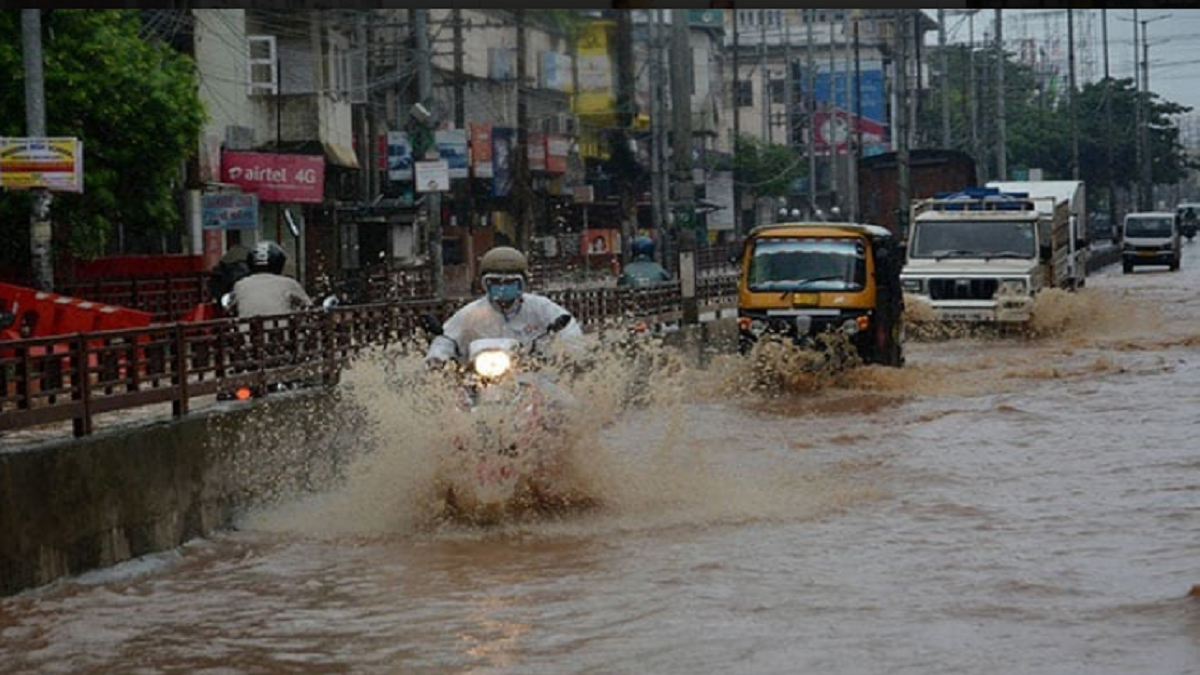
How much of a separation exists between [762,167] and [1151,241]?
84.7 feet

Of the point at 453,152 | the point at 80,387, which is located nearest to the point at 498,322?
the point at 80,387

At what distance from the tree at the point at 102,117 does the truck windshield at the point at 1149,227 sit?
4034 cm

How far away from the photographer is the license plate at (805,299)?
23562 mm

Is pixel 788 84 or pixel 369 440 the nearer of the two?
pixel 369 440

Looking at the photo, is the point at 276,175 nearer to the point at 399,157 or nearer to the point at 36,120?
the point at 399,157

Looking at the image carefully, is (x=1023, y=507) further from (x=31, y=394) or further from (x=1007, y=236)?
(x=1007, y=236)

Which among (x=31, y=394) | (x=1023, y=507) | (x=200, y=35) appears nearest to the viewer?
(x=31, y=394)

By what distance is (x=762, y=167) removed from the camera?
86.5 m

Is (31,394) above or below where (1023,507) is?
above

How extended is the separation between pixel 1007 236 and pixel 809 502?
1978cm

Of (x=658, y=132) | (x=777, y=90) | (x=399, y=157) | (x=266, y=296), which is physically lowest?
(x=266, y=296)

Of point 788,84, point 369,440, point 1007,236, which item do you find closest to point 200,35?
point 1007,236

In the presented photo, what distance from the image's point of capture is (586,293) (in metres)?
23.8

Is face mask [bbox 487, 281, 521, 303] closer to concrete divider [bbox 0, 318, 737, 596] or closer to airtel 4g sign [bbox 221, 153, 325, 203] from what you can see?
concrete divider [bbox 0, 318, 737, 596]
